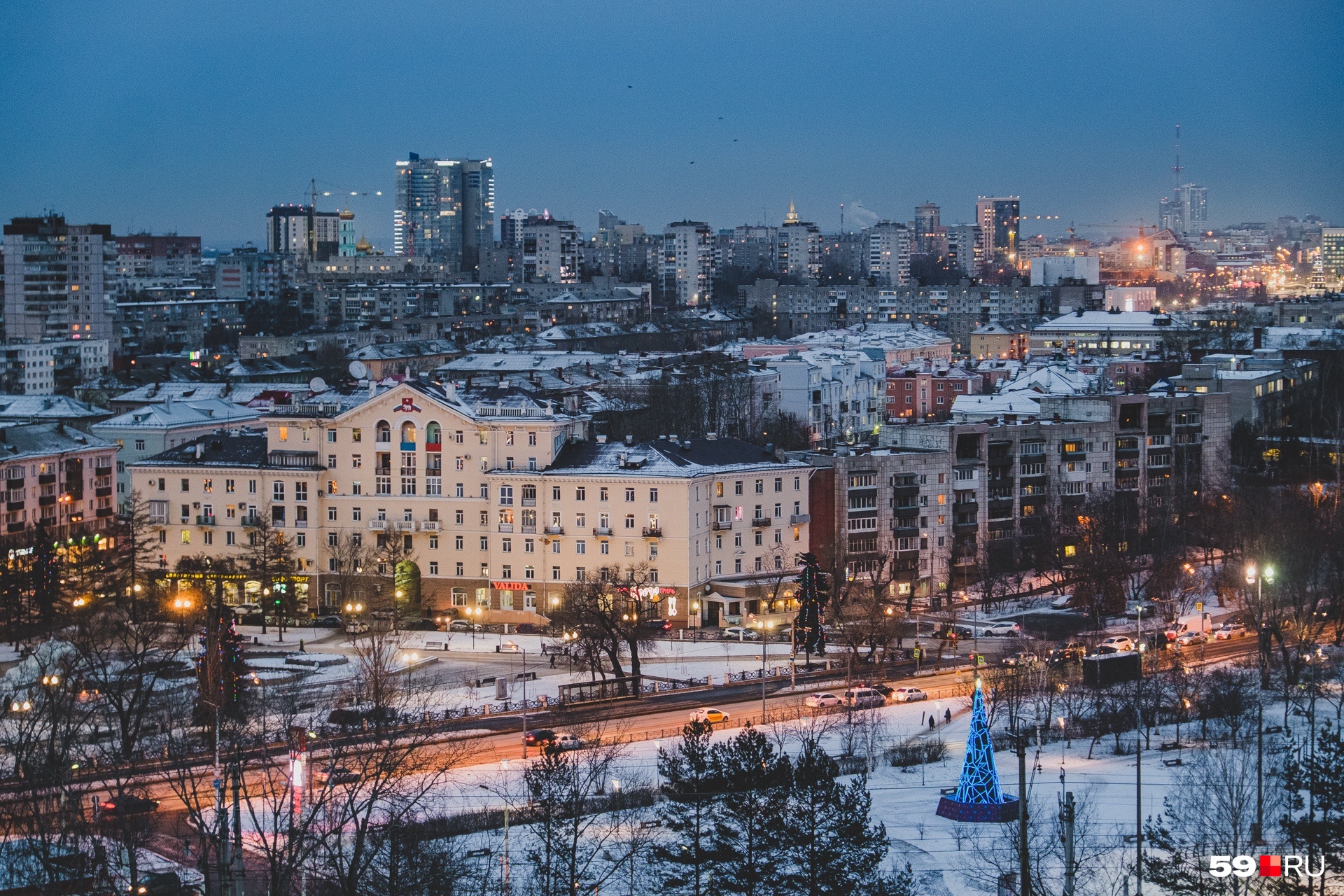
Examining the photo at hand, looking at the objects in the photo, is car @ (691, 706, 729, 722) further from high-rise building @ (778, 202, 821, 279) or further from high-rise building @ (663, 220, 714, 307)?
high-rise building @ (778, 202, 821, 279)

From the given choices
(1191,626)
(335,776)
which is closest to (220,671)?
(335,776)

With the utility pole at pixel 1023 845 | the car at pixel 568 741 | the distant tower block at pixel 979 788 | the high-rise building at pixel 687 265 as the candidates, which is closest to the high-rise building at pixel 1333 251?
the high-rise building at pixel 687 265

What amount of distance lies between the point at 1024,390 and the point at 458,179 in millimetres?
114948

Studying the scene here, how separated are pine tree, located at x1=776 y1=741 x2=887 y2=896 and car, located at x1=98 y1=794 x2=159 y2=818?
19.3 feet

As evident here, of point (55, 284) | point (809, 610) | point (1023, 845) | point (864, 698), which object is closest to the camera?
point (1023, 845)

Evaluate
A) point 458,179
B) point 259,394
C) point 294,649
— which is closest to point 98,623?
point 294,649

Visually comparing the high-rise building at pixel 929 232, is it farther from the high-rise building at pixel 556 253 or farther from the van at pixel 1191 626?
the van at pixel 1191 626

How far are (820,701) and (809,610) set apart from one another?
1.09 metres

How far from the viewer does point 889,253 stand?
445ft

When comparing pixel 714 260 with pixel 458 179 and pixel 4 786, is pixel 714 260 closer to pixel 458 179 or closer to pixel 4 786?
pixel 458 179

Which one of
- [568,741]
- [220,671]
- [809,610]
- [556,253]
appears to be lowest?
[568,741]

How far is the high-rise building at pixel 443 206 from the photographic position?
505 feet

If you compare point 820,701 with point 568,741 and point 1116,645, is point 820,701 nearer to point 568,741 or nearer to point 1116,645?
point 568,741

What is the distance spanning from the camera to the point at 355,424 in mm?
30062
